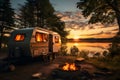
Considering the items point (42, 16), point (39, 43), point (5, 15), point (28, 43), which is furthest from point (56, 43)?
point (5, 15)

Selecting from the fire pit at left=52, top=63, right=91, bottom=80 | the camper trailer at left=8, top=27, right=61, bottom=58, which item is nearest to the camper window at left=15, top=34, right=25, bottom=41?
the camper trailer at left=8, top=27, right=61, bottom=58

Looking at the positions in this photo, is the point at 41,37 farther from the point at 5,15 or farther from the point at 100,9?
the point at 5,15

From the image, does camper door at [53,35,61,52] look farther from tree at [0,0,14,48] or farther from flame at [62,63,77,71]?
tree at [0,0,14,48]

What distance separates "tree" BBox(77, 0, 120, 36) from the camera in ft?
88.2

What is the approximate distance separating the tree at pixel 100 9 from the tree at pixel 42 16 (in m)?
12.9

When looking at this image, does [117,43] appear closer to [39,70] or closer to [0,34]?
[39,70]

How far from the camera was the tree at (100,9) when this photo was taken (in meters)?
26.9

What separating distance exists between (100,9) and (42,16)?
1581 centimetres

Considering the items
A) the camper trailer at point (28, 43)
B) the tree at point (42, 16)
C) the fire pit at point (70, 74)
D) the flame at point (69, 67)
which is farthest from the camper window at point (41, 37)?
the tree at point (42, 16)

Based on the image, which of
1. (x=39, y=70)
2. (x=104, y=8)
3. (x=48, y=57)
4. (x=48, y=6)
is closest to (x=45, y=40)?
(x=48, y=57)

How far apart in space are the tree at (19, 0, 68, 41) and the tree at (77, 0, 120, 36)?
42.5 ft

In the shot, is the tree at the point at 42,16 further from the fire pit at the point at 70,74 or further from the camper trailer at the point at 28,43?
the fire pit at the point at 70,74

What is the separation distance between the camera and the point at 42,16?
41.7 meters

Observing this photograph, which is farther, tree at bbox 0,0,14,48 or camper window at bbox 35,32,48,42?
tree at bbox 0,0,14,48
